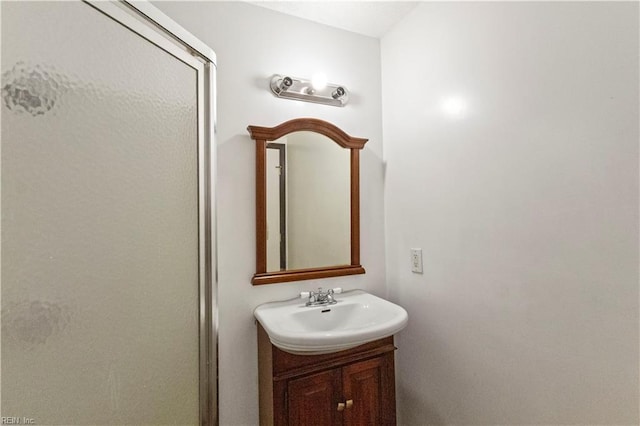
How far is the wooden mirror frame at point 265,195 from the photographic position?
4.51ft

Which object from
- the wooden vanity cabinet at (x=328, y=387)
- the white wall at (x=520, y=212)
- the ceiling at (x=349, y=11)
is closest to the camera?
the white wall at (x=520, y=212)

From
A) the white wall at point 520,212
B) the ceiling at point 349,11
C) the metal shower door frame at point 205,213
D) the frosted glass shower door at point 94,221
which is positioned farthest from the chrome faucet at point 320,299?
the ceiling at point 349,11

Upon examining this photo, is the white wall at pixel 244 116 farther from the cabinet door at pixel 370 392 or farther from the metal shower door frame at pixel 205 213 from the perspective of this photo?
the cabinet door at pixel 370 392

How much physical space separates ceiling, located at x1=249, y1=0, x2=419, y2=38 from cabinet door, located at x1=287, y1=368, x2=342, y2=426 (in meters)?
1.71

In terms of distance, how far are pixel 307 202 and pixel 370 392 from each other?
93 cm

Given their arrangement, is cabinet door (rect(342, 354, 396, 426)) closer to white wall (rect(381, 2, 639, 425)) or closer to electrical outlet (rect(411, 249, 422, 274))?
white wall (rect(381, 2, 639, 425))

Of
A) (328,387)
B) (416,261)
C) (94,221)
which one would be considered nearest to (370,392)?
(328,387)

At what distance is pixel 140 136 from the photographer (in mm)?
722

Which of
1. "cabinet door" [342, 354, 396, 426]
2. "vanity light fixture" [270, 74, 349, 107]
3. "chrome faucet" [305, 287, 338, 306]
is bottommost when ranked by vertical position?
"cabinet door" [342, 354, 396, 426]

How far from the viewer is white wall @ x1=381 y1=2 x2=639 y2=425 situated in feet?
2.51

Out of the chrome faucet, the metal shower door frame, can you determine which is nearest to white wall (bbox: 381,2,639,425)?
the chrome faucet

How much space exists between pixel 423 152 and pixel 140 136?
1182mm

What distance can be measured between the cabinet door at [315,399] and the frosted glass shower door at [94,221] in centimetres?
39

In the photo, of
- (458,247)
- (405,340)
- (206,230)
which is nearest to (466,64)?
(458,247)
